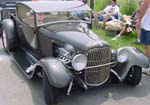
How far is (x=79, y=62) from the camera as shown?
4.46 m

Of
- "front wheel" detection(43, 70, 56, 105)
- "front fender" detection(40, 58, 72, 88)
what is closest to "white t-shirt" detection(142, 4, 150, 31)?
"front fender" detection(40, 58, 72, 88)

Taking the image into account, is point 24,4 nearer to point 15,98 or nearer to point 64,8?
point 64,8

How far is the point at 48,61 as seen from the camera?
4.52 m

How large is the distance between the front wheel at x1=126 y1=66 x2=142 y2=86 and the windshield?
128cm

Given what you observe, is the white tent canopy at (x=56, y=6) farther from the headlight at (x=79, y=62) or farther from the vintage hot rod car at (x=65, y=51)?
the headlight at (x=79, y=62)

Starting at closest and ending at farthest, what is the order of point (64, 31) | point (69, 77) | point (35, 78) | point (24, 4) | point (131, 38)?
point (69, 77) → point (64, 31) → point (35, 78) → point (24, 4) → point (131, 38)

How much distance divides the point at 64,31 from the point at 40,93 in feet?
3.66

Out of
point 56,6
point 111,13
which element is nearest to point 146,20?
point 56,6

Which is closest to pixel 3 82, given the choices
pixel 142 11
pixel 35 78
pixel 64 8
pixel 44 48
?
pixel 35 78

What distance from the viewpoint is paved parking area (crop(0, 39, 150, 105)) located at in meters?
4.70

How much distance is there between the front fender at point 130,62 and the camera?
5047mm

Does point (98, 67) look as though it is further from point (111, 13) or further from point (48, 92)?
point (111, 13)

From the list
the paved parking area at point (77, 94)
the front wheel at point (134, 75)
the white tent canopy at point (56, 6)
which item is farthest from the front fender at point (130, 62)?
the white tent canopy at point (56, 6)

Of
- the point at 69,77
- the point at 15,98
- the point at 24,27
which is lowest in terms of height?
the point at 15,98
